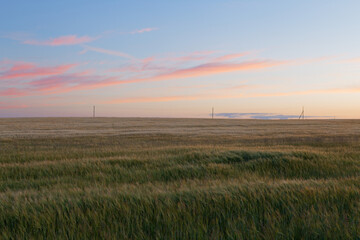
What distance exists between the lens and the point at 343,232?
3.51 m

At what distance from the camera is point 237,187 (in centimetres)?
539

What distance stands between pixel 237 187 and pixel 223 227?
5.02 ft

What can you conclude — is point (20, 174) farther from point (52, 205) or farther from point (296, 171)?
point (296, 171)

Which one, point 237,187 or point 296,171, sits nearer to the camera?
point 237,187

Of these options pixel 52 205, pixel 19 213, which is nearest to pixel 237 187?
pixel 52 205

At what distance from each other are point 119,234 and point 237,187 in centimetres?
251

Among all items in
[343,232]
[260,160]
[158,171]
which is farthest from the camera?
[260,160]

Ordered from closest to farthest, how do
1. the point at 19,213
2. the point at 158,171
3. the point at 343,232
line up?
1. the point at 343,232
2. the point at 19,213
3. the point at 158,171

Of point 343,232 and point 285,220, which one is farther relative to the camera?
point 285,220

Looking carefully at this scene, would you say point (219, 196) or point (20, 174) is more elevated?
point (219, 196)

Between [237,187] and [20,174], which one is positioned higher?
[237,187]

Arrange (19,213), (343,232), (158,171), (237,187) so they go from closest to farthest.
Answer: (343,232)
(19,213)
(237,187)
(158,171)

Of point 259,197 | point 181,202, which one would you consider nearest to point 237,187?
point 259,197

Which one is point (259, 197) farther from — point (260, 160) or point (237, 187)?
point (260, 160)
